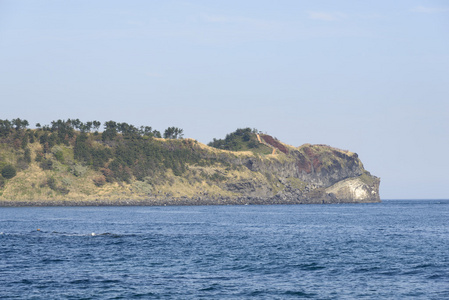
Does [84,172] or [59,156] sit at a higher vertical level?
[59,156]

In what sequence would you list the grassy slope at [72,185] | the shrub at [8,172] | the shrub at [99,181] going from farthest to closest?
the shrub at [99,181], the grassy slope at [72,185], the shrub at [8,172]

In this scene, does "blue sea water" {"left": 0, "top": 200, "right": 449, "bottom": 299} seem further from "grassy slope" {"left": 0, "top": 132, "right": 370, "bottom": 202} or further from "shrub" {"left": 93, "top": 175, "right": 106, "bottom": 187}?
"shrub" {"left": 93, "top": 175, "right": 106, "bottom": 187}

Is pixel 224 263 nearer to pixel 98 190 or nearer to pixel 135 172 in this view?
pixel 98 190

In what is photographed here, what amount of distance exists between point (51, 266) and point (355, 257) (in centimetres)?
2787

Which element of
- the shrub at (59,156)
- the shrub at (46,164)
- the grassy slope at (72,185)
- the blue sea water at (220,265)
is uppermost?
the shrub at (59,156)

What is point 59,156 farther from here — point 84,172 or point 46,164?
point 84,172

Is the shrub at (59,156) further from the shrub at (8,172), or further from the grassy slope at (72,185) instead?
the shrub at (8,172)

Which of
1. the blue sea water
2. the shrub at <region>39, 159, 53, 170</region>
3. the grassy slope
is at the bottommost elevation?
the blue sea water

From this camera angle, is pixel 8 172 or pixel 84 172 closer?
pixel 8 172

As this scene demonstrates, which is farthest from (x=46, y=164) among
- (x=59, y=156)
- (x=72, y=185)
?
(x=72, y=185)

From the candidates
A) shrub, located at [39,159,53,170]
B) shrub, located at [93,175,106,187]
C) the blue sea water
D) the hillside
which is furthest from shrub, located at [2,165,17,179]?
the blue sea water

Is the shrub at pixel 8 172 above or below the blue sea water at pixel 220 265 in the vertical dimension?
above

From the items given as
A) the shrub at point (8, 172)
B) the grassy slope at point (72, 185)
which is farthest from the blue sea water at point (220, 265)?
the shrub at point (8, 172)

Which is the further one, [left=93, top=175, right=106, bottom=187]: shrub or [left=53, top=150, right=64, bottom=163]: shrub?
[left=53, top=150, right=64, bottom=163]: shrub
